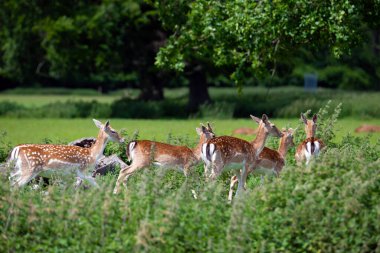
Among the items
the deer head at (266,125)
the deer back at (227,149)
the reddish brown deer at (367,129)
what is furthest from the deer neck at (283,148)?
the reddish brown deer at (367,129)

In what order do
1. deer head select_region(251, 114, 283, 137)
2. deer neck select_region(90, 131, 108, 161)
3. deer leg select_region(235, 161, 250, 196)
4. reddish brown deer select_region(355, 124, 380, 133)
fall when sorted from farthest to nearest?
reddish brown deer select_region(355, 124, 380, 133) < deer head select_region(251, 114, 283, 137) < deer neck select_region(90, 131, 108, 161) < deer leg select_region(235, 161, 250, 196)

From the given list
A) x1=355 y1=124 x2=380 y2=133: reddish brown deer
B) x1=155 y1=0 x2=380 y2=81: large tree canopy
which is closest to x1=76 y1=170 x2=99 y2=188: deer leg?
x1=155 y1=0 x2=380 y2=81: large tree canopy

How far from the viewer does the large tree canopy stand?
1695cm

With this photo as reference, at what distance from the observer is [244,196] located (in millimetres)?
9375

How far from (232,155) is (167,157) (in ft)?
3.02

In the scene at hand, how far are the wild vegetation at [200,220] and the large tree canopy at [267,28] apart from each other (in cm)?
763

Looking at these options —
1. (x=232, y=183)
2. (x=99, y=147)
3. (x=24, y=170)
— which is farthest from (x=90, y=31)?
(x=24, y=170)

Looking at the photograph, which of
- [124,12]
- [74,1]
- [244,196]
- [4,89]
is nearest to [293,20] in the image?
[244,196]

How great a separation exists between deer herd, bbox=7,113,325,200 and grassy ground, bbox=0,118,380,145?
10444 mm

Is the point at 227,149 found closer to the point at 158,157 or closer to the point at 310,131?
the point at 158,157

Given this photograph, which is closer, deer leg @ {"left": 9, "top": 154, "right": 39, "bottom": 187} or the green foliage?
deer leg @ {"left": 9, "top": 154, "right": 39, "bottom": 187}

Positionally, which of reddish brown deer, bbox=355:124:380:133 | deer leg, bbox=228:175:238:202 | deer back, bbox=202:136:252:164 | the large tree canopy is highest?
the large tree canopy

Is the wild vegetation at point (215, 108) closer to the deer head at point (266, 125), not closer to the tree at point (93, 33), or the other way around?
the tree at point (93, 33)

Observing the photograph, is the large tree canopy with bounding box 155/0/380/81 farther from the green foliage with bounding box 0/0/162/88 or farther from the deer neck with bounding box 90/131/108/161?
the green foliage with bounding box 0/0/162/88
